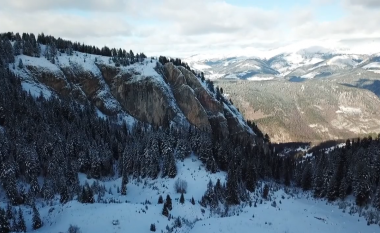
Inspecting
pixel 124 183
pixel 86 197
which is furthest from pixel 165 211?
pixel 124 183

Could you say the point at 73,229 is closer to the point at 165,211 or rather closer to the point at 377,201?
the point at 165,211

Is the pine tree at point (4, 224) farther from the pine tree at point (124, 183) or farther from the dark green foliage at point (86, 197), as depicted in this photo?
the pine tree at point (124, 183)

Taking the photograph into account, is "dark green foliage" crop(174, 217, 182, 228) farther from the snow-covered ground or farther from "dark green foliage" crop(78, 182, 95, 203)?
"dark green foliage" crop(78, 182, 95, 203)

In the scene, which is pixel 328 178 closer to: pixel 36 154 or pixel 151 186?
pixel 151 186

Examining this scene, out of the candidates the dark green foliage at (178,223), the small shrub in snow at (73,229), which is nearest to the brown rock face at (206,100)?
the dark green foliage at (178,223)

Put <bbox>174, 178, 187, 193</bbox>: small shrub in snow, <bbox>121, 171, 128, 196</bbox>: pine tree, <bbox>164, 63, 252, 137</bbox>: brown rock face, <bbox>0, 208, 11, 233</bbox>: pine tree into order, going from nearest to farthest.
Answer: <bbox>0, 208, 11, 233</bbox>: pine tree → <bbox>121, 171, 128, 196</bbox>: pine tree → <bbox>174, 178, 187, 193</bbox>: small shrub in snow → <bbox>164, 63, 252, 137</bbox>: brown rock face

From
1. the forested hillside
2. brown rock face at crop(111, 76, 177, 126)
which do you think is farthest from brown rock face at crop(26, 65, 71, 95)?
brown rock face at crop(111, 76, 177, 126)
